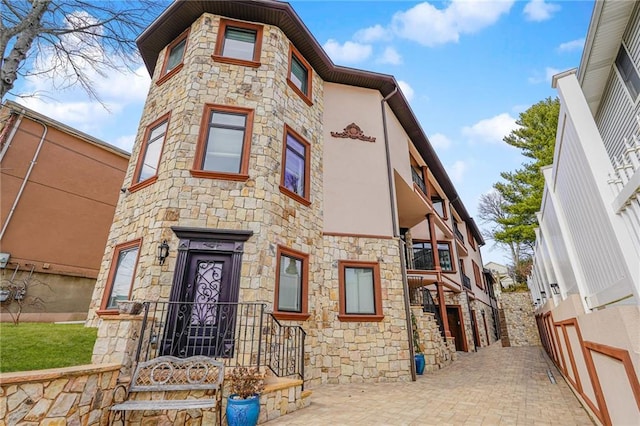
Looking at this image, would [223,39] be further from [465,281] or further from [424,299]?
[465,281]

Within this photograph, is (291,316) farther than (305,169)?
No

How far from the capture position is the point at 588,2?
5707mm

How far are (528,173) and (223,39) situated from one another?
65.9 feet

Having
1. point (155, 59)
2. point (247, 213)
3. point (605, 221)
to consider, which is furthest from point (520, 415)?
point (155, 59)

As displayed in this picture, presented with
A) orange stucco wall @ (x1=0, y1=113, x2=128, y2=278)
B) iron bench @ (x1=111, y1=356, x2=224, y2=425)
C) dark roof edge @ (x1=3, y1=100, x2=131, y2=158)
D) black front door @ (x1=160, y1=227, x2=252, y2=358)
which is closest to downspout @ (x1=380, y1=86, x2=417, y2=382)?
black front door @ (x1=160, y1=227, x2=252, y2=358)

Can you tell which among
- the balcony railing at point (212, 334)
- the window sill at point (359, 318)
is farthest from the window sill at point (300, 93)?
the window sill at point (359, 318)

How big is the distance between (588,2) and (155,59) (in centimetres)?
1188

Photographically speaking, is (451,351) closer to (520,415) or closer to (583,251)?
(520,415)

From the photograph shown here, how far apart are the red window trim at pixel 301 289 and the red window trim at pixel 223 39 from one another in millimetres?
5244

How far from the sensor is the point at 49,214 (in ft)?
30.6

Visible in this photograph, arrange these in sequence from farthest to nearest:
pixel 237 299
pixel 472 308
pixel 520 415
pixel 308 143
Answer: pixel 472 308 < pixel 308 143 < pixel 237 299 < pixel 520 415

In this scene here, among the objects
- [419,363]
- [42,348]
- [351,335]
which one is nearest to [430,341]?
[419,363]

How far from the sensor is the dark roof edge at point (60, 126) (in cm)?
910

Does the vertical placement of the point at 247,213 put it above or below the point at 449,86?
below
